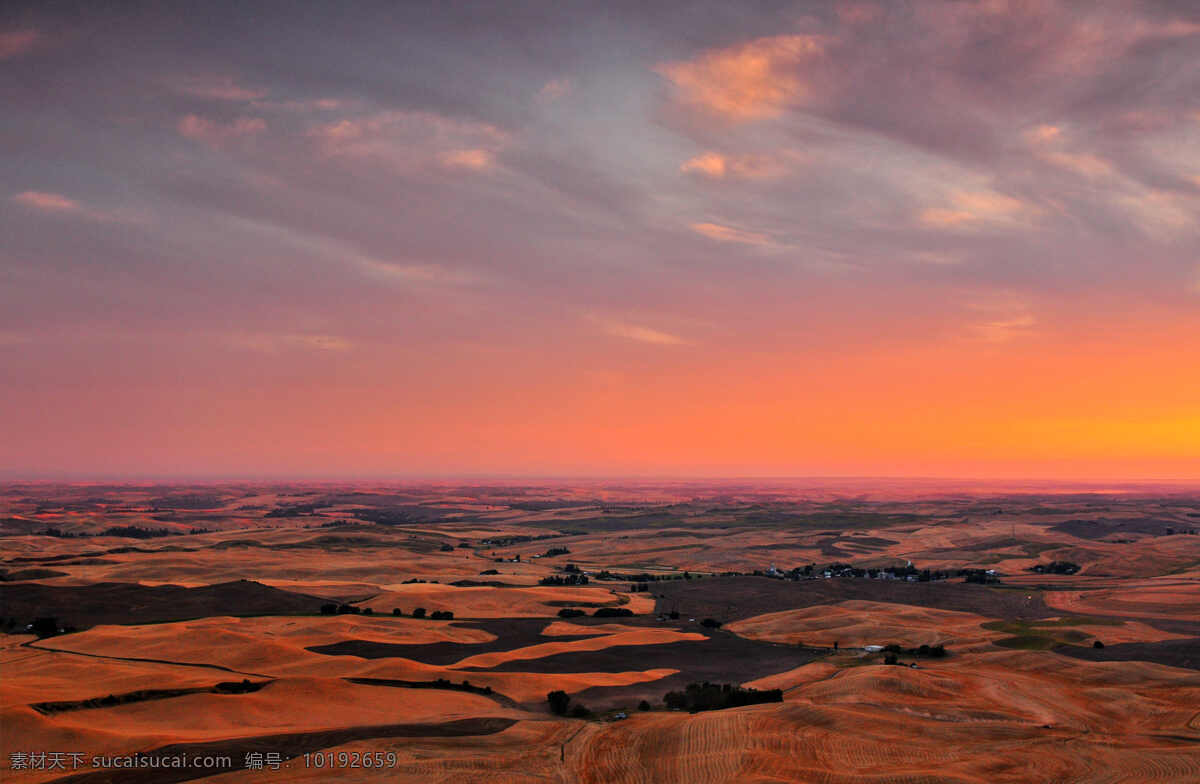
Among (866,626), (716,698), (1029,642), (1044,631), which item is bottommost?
(866,626)

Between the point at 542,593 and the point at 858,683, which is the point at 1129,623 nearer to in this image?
the point at 858,683

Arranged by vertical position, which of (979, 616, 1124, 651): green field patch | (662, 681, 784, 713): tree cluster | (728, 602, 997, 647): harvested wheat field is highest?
(662, 681, 784, 713): tree cluster

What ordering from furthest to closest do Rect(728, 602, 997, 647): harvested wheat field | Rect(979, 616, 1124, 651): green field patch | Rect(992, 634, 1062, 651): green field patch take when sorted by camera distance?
Rect(728, 602, 997, 647): harvested wheat field → Rect(979, 616, 1124, 651): green field patch → Rect(992, 634, 1062, 651): green field patch

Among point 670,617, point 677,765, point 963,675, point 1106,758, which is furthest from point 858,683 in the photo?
point 670,617

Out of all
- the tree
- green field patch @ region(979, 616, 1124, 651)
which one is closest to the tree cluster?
the tree

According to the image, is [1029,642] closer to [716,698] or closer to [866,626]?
[866,626]

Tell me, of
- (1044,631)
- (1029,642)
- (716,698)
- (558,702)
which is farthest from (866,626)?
(558,702)

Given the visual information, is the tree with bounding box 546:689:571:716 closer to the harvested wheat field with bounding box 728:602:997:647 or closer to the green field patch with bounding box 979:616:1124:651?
the harvested wheat field with bounding box 728:602:997:647

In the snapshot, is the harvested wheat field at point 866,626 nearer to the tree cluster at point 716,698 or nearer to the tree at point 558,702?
the tree cluster at point 716,698
